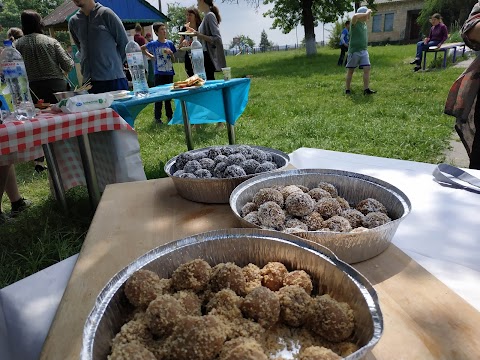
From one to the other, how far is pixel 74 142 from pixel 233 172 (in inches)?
88.5

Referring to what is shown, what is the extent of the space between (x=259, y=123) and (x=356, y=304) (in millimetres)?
5123

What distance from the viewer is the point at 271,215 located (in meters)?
1.06

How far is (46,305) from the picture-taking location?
4.28 ft

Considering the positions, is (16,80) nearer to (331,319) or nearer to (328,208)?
(328,208)

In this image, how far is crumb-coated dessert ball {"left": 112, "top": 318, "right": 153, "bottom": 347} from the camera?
67cm

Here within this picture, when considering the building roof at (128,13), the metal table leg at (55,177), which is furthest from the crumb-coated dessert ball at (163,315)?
the building roof at (128,13)

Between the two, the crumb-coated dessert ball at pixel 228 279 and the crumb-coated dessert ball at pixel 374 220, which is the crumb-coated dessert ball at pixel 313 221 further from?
the crumb-coated dessert ball at pixel 228 279

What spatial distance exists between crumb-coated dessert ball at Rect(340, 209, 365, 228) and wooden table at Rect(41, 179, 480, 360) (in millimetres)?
113

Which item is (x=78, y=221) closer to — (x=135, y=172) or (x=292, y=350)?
(x=135, y=172)

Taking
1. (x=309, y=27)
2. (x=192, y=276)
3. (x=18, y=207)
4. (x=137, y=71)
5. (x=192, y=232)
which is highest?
(x=309, y=27)

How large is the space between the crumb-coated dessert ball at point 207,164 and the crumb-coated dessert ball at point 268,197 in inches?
15.9

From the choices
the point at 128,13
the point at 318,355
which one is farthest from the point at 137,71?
the point at 128,13

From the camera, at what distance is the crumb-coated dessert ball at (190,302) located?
74 cm

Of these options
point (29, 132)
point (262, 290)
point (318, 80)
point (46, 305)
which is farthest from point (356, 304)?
point (318, 80)
